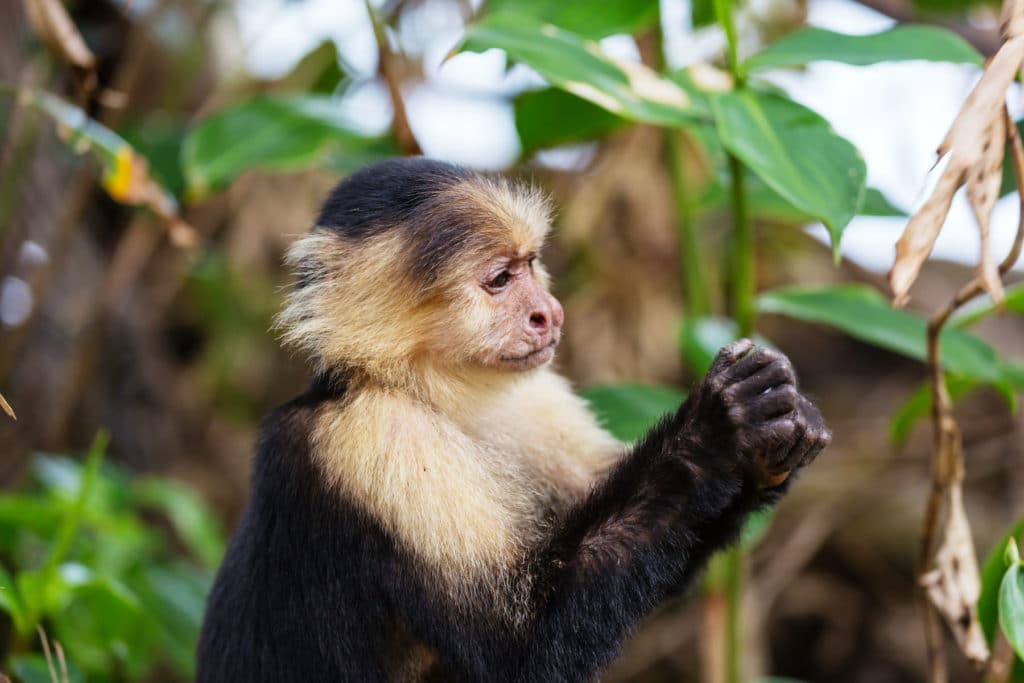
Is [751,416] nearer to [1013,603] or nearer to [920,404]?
[1013,603]

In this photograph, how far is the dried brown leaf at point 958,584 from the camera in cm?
238

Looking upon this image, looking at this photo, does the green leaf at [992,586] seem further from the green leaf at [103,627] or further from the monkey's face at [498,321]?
the green leaf at [103,627]

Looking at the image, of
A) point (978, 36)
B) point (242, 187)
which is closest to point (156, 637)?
point (242, 187)

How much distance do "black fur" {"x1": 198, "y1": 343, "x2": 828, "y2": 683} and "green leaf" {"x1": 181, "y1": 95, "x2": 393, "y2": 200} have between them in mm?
1192

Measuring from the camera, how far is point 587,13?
9.55 feet

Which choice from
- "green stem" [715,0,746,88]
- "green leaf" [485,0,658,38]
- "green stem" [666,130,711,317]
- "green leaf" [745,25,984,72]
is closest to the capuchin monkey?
"green leaf" [485,0,658,38]

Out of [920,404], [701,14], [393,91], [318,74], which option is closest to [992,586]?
[920,404]

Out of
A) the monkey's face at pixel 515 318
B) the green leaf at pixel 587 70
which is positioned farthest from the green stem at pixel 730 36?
the monkey's face at pixel 515 318

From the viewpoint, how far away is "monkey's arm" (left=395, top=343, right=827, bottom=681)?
2.19m

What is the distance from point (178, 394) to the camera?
233 inches

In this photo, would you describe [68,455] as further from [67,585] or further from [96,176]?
[67,585]

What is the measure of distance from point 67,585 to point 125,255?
2.16 metres

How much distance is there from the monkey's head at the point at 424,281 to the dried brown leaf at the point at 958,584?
1.04m

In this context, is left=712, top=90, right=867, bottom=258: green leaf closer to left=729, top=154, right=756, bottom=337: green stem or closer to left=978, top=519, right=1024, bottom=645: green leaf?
left=729, top=154, right=756, bottom=337: green stem
